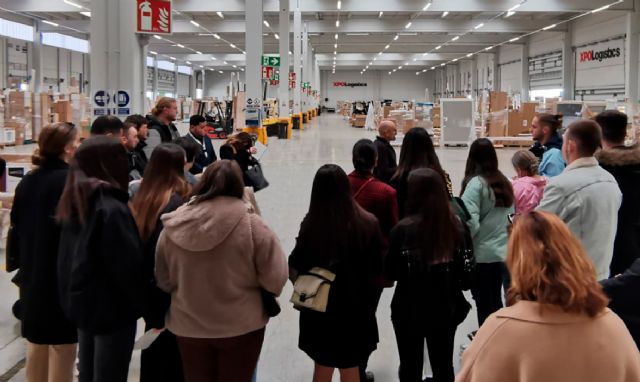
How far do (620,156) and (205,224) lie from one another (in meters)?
2.73

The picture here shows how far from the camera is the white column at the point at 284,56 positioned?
28569 millimetres

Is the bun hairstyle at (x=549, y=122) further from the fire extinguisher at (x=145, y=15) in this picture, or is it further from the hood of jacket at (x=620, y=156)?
the fire extinguisher at (x=145, y=15)

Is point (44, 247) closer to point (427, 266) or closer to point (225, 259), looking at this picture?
point (225, 259)

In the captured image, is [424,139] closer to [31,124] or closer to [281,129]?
[31,124]

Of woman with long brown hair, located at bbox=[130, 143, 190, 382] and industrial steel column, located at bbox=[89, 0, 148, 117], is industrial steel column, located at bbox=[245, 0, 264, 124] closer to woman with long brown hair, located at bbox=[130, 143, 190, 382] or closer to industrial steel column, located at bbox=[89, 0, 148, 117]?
industrial steel column, located at bbox=[89, 0, 148, 117]

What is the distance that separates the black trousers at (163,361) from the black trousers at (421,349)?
124 cm

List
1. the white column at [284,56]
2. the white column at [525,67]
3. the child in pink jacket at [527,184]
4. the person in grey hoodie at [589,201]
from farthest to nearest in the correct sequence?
the white column at [525,67]
the white column at [284,56]
the child in pink jacket at [527,184]
the person in grey hoodie at [589,201]

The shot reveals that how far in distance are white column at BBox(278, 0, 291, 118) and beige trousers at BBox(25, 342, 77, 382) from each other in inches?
1025

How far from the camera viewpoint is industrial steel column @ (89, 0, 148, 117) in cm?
884

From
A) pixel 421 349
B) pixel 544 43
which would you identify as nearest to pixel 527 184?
pixel 421 349

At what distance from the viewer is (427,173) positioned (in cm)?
341

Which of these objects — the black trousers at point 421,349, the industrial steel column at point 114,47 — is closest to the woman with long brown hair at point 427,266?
the black trousers at point 421,349

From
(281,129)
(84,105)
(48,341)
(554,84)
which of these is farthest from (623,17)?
(48,341)

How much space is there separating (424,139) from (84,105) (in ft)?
71.3
